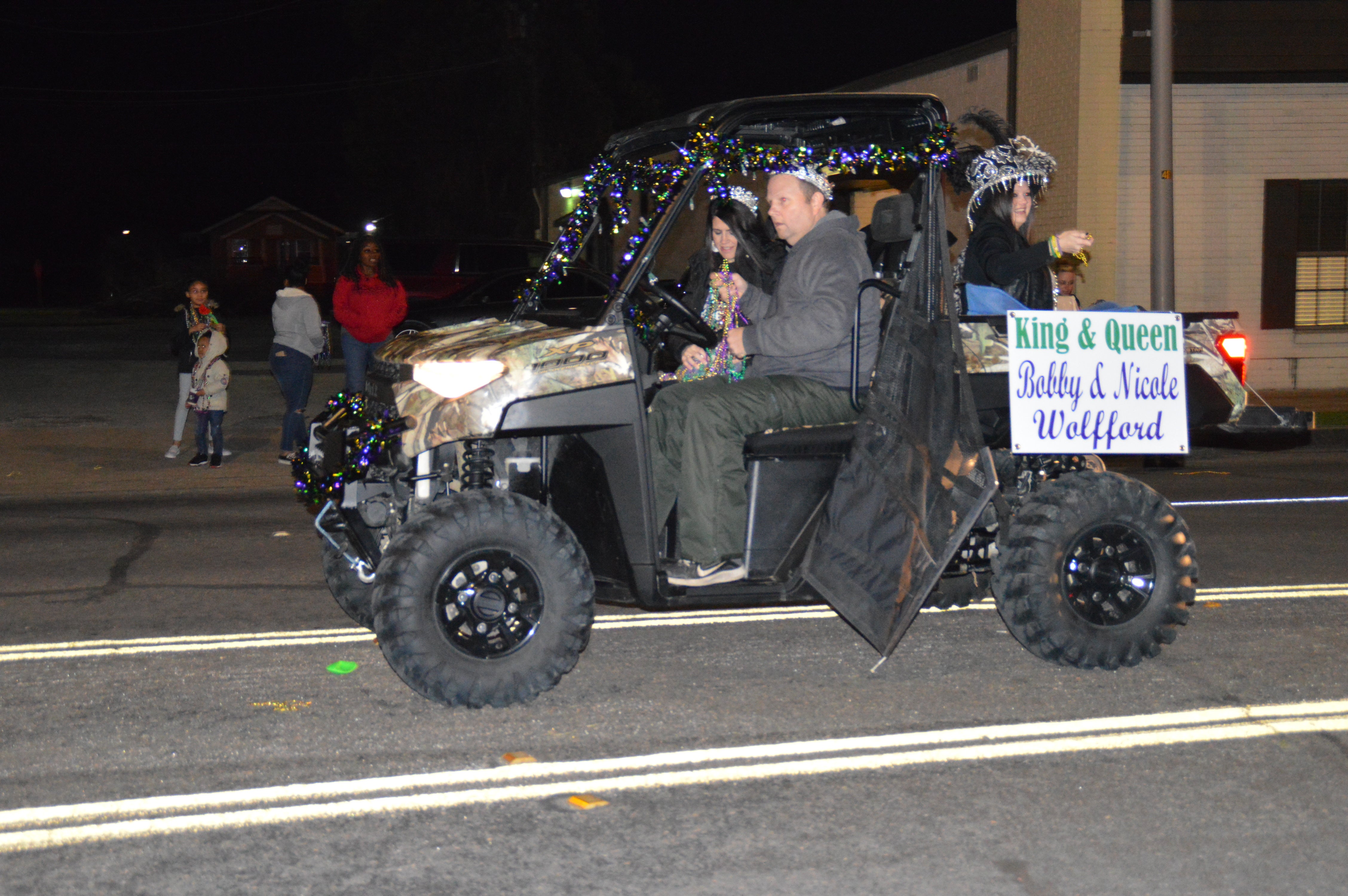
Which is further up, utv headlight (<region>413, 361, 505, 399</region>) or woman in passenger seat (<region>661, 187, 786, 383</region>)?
woman in passenger seat (<region>661, 187, 786, 383</region>)

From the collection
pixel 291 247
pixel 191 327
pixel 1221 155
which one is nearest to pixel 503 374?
pixel 191 327

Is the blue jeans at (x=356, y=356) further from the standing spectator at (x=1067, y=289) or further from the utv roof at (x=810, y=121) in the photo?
the utv roof at (x=810, y=121)

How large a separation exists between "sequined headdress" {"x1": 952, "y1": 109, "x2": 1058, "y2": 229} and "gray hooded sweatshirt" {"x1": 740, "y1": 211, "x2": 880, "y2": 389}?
628mm

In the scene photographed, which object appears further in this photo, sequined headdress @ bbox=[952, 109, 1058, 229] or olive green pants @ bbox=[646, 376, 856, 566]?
sequined headdress @ bbox=[952, 109, 1058, 229]

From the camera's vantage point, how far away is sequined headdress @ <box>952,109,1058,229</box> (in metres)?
6.05

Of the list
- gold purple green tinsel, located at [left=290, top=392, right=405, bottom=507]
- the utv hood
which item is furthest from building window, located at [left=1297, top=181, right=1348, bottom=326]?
gold purple green tinsel, located at [left=290, top=392, right=405, bottom=507]

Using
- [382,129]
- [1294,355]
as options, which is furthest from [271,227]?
[1294,355]

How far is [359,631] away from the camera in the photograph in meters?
6.48

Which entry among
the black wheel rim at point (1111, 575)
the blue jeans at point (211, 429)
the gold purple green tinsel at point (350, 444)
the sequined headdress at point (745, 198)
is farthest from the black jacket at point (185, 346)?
the black wheel rim at point (1111, 575)

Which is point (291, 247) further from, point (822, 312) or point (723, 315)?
point (822, 312)

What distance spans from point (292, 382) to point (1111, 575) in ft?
28.3

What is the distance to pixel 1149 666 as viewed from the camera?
583 centimetres

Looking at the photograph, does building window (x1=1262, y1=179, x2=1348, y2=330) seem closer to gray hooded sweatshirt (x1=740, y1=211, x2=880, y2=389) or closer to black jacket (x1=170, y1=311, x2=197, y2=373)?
black jacket (x1=170, y1=311, x2=197, y2=373)

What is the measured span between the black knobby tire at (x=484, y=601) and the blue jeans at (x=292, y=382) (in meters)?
7.50
